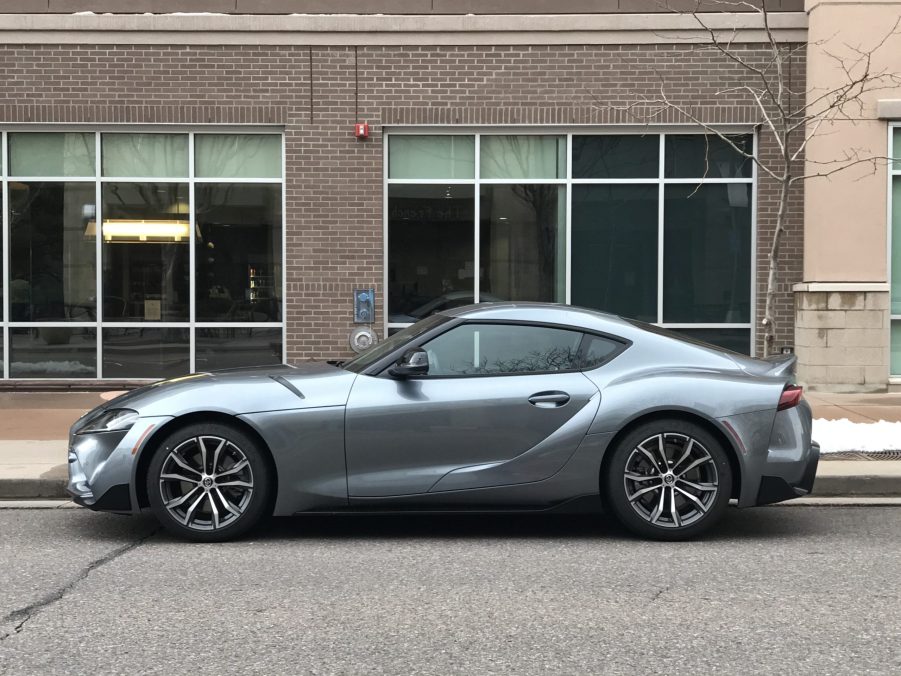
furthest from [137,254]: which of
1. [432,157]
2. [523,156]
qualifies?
[523,156]

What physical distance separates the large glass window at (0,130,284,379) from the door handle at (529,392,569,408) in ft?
26.2

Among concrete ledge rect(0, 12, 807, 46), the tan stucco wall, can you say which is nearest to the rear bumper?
the tan stucco wall

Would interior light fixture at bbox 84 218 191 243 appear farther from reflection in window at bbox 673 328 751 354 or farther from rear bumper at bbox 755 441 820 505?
rear bumper at bbox 755 441 820 505

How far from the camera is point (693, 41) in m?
13.3

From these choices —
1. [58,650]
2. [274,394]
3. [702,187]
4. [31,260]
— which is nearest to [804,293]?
[702,187]

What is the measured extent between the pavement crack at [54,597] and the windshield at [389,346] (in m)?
1.63

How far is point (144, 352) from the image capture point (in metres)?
13.6

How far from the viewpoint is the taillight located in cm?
618

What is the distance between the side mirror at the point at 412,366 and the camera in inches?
240

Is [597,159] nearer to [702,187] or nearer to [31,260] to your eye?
[702,187]

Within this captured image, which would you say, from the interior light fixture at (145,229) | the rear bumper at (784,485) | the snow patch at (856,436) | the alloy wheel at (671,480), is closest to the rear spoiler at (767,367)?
the rear bumper at (784,485)

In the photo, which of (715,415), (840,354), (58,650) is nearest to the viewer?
(58,650)

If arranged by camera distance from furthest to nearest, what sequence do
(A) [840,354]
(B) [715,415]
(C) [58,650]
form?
(A) [840,354]
(B) [715,415]
(C) [58,650]

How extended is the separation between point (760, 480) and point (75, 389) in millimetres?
9911
